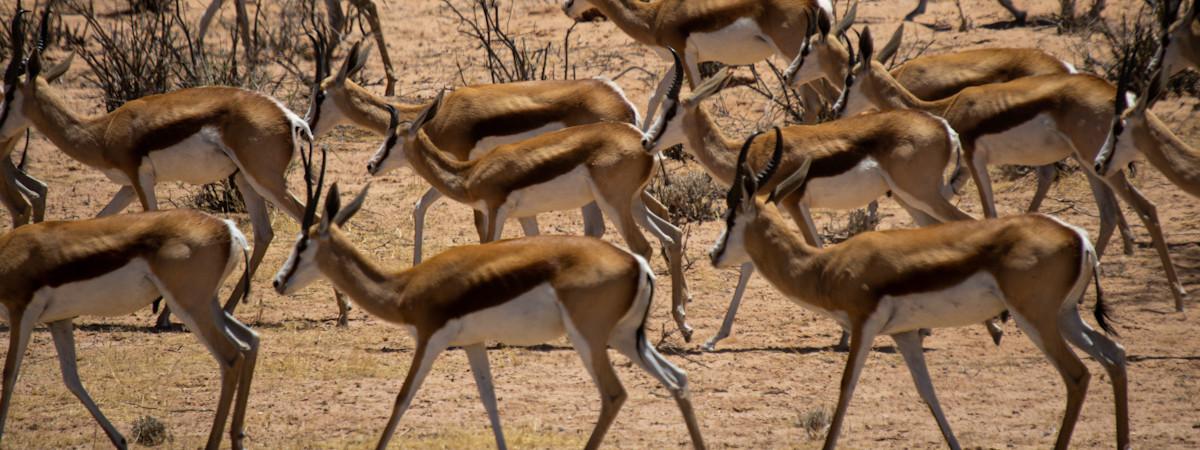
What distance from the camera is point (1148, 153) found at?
316 inches

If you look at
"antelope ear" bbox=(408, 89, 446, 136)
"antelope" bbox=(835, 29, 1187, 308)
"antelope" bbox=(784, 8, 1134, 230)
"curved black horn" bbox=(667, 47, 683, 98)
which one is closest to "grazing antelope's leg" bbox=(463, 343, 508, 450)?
"antelope ear" bbox=(408, 89, 446, 136)

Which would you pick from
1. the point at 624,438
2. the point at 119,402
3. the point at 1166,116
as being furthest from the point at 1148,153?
the point at 119,402

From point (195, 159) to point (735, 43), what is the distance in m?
4.40

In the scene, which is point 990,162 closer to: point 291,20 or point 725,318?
point 725,318

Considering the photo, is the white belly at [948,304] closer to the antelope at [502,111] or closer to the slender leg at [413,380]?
the slender leg at [413,380]

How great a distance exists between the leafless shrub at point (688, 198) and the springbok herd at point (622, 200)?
2.63 feet

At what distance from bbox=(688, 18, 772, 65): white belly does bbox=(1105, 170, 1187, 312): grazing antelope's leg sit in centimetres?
302

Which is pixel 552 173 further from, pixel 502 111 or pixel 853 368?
pixel 853 368

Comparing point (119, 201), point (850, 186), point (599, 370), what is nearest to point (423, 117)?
point (119, 201)

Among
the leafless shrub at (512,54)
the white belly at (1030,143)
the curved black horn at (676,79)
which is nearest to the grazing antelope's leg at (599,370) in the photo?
the curved black horn at (676,79)

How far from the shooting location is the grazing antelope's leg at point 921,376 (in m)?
6.19

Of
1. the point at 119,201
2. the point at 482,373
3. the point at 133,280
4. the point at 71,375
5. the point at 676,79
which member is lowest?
the point at 119,201

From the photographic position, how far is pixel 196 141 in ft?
27.7

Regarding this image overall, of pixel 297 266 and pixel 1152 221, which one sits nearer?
pixel 297 266
